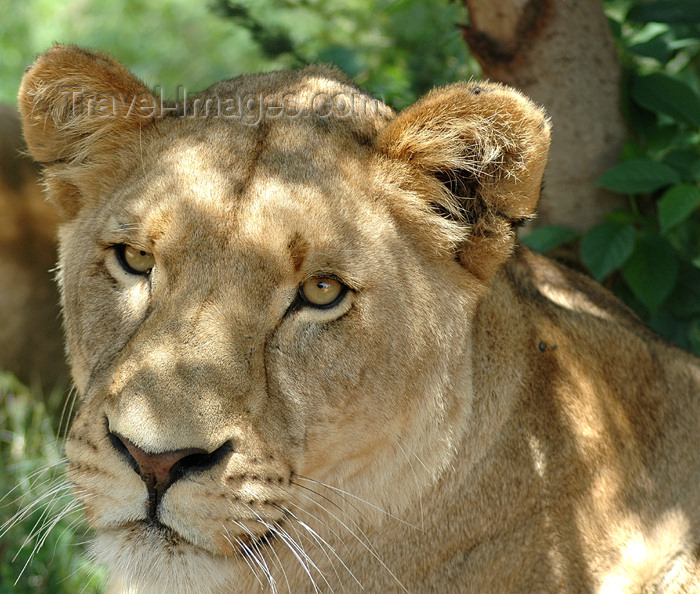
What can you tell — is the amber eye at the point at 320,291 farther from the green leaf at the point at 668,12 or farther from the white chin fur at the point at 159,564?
the green leaf at the point at 668,12

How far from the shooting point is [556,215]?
419cm

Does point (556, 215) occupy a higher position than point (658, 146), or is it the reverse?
point (658, 146)

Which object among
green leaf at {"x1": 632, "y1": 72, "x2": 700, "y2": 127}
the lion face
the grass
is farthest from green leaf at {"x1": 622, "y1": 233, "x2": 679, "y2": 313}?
the grass

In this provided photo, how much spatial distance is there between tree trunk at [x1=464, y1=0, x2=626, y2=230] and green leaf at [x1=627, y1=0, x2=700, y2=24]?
0.61 ft

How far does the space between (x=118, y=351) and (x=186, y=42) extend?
6.79 metres

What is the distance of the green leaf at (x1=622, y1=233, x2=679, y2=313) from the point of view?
3861mm

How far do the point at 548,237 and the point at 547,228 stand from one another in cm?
7

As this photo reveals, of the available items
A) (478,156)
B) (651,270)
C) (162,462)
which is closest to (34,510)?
(162,462)

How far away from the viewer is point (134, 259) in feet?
8.32

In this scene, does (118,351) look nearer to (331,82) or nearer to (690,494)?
(331,82)

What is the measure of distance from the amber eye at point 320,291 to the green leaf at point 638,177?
1764mm

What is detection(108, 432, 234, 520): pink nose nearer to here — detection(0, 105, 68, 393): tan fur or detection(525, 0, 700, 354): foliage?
detection(525, 0, 700, 354): foliage

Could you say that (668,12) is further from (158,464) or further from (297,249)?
(158,464)

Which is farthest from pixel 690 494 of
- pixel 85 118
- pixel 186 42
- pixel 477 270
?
pixel 186 42
